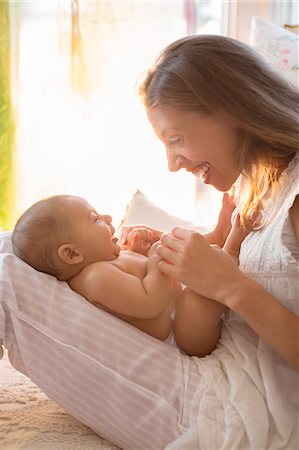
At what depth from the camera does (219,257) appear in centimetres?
123

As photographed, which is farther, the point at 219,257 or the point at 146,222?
the point at 146,222

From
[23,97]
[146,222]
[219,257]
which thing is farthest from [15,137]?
[219,257]

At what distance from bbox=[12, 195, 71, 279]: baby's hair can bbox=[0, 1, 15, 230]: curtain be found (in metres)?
1.31

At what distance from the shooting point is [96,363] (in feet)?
3.98

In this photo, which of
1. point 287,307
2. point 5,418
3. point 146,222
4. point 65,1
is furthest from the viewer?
point 65,1

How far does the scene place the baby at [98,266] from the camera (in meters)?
1.27

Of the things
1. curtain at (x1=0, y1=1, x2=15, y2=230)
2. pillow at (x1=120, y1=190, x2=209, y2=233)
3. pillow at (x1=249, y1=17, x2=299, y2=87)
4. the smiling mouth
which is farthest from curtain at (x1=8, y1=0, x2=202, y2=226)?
the smiling mouth

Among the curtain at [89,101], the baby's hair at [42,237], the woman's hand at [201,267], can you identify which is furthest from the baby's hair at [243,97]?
the curtain at [89,101]

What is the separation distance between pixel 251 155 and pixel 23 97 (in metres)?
1.45

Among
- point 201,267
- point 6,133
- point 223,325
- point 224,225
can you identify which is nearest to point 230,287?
point 201,267

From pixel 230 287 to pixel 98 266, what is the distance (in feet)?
0.89

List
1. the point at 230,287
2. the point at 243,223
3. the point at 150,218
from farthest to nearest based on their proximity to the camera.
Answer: the point at 150,218 → the point at 243,223 → the point at 230,287

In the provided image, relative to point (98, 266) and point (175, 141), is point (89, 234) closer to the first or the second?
point (98, 266)

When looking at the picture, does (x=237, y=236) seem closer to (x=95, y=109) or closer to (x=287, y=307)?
(x=287, y=307)
